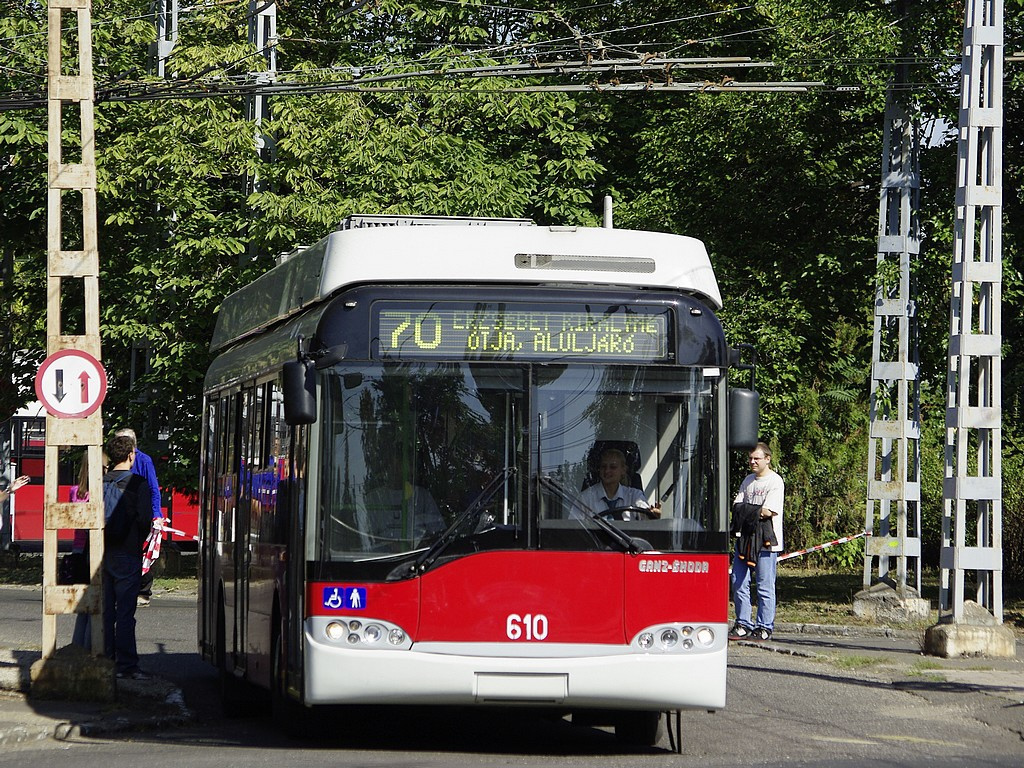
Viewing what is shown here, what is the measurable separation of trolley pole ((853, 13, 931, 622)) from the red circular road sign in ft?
37.2

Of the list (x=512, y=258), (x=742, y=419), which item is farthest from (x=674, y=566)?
(x=512, y=258)

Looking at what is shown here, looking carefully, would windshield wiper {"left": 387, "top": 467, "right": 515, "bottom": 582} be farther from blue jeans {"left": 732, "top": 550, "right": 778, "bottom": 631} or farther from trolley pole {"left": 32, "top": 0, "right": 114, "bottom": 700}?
blue jeans {"left": 732, "top": 550, "right": 778, "bottom": 631}

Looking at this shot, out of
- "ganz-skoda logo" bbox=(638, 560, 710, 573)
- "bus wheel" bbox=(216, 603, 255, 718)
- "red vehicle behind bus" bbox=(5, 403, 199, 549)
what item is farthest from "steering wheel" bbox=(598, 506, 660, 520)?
"red vehicle behind bus" bbox=(5, 403, 199, 549)

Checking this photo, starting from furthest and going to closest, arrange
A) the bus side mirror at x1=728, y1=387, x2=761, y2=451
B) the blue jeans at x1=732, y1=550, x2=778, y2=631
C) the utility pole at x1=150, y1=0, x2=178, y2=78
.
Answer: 1. the utility pole at x1=150, y1=0, x2=178, y2=78
2. the blue jeans at x1=732, y1=550, x2=778, y2=631
3. the bus side mirror at x1=728, y1=387, x2=761, y2=451

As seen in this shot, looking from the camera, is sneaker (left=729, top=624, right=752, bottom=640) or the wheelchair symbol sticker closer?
the wheelchair symbol sticker

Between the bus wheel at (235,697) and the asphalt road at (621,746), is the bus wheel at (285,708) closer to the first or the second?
the asphalt road at (621,746)

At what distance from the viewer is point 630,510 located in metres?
9.76

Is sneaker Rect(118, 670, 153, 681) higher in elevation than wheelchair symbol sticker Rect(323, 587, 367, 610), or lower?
lower

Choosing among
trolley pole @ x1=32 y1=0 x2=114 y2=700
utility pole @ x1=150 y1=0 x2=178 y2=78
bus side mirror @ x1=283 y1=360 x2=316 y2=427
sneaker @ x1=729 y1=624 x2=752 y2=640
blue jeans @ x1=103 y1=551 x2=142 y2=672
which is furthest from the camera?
utility pole @ x1=150 y1=0 x2=178 y2=78

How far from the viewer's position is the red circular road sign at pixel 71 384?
1256cm

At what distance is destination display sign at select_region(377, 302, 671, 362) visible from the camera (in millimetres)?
9898

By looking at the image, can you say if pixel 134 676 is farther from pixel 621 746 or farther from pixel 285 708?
pixel 621 746

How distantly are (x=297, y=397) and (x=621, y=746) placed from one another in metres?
2.94

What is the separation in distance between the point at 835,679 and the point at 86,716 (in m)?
6.45
